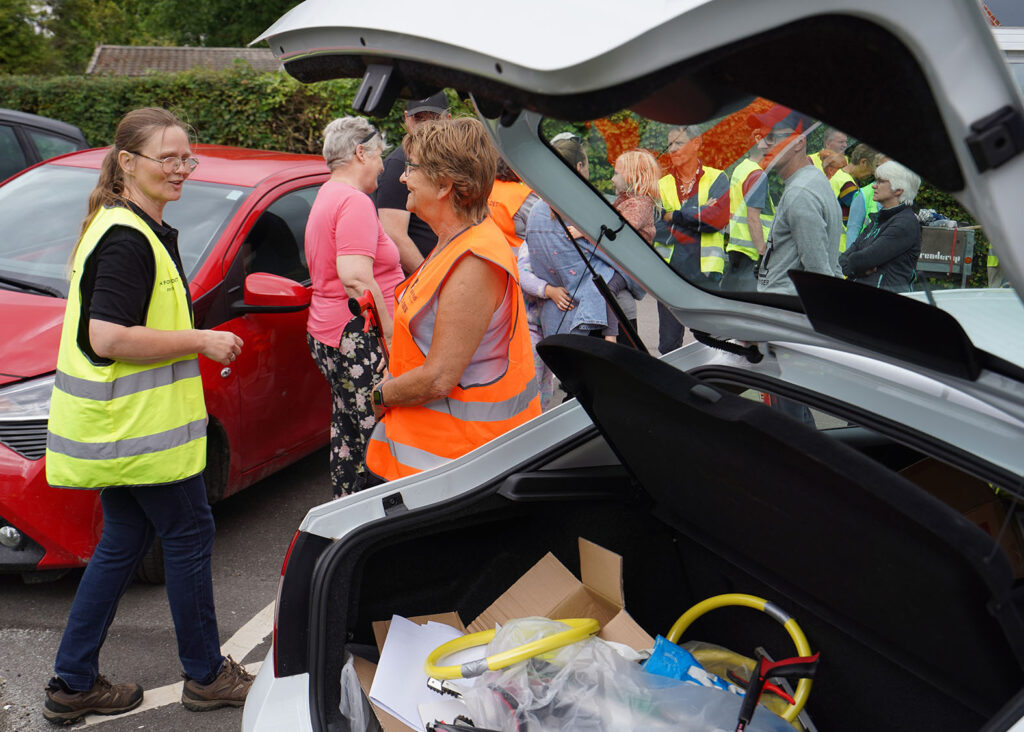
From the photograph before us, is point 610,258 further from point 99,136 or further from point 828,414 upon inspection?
point 99,136

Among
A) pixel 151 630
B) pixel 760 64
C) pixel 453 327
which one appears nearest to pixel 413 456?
pixel 453 327

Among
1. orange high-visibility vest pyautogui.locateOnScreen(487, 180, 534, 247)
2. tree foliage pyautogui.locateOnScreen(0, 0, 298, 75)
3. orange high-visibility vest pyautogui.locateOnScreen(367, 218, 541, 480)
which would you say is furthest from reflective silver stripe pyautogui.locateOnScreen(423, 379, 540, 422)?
tree foliage pyautogui.locateOnScreen(0, 0, 298, 75)

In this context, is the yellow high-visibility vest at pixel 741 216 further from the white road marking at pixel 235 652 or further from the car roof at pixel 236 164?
the car roof at pixel 236 164

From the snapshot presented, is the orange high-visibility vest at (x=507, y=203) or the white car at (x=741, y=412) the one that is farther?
the orange high-visibility vest at (x=507, y=203)

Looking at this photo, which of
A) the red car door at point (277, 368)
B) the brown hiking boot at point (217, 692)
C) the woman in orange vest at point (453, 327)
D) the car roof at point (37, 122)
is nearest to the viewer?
the woman in orange vest at point (453, 327)

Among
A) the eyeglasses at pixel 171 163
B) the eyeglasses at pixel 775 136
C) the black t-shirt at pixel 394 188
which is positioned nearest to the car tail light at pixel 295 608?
the eyeglasses at pixel 775 136

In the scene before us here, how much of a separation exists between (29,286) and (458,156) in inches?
92.6

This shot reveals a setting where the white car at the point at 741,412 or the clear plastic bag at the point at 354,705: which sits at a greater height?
the white car at the point at 741,412

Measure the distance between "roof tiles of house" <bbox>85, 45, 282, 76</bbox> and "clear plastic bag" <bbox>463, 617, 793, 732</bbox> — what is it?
3612 centimetres

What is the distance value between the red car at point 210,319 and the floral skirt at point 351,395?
0.39 meters

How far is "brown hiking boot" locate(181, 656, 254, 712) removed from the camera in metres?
2.96

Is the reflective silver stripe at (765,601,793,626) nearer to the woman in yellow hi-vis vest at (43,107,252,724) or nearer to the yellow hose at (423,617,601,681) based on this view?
the yellow hose at (423,617,601,681)

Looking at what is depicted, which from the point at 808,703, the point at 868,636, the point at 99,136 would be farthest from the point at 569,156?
the point at 99,136

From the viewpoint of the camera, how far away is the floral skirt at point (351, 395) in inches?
146
